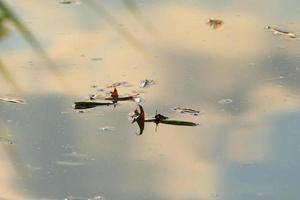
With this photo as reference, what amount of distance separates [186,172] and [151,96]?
41 centimetres

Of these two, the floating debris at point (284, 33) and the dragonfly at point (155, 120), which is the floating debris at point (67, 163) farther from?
the floating debris at point (284, 33)

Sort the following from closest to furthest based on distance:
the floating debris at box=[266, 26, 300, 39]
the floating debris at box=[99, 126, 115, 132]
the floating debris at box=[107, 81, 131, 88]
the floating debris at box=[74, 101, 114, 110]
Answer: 1. the floating debris at box=[99, 126, 115, 132]
2. the floating debris at box=[74, 101, 114, 110]
3. the floating debris at box=[107, 81, 131, 88]
4. the floating debris at box=[266, 26, 300, 39]

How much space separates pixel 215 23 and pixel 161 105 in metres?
0.64

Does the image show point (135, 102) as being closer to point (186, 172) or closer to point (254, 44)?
point (186, 172)

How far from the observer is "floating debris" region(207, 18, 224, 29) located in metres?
3.02

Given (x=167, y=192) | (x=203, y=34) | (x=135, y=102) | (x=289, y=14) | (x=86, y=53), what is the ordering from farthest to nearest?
1. (x=289, y=14)
2. (x=203, y=34)
3. (x=86, y=53)
4. (x=135, y=102)
5. (x=167, y=192)

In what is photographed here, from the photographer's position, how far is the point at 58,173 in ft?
7.12

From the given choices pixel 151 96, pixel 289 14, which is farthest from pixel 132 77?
pixel 289 14

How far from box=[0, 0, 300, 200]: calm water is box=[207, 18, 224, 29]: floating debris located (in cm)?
1

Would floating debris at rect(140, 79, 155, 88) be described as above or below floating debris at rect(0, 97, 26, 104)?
above

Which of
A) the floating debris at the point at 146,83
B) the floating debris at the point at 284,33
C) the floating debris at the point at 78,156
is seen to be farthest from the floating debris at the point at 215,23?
the floating debris at the point at 78,156

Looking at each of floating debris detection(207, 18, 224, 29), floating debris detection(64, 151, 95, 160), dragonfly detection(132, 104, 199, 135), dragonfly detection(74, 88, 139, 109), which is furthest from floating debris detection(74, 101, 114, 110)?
floating debris detection(207, 18, 224, 29)

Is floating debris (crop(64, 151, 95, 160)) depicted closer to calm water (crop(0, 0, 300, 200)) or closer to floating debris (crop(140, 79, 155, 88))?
calm water (crop(0, 0, 300, 200))

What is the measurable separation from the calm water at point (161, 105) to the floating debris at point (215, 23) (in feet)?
0.05
